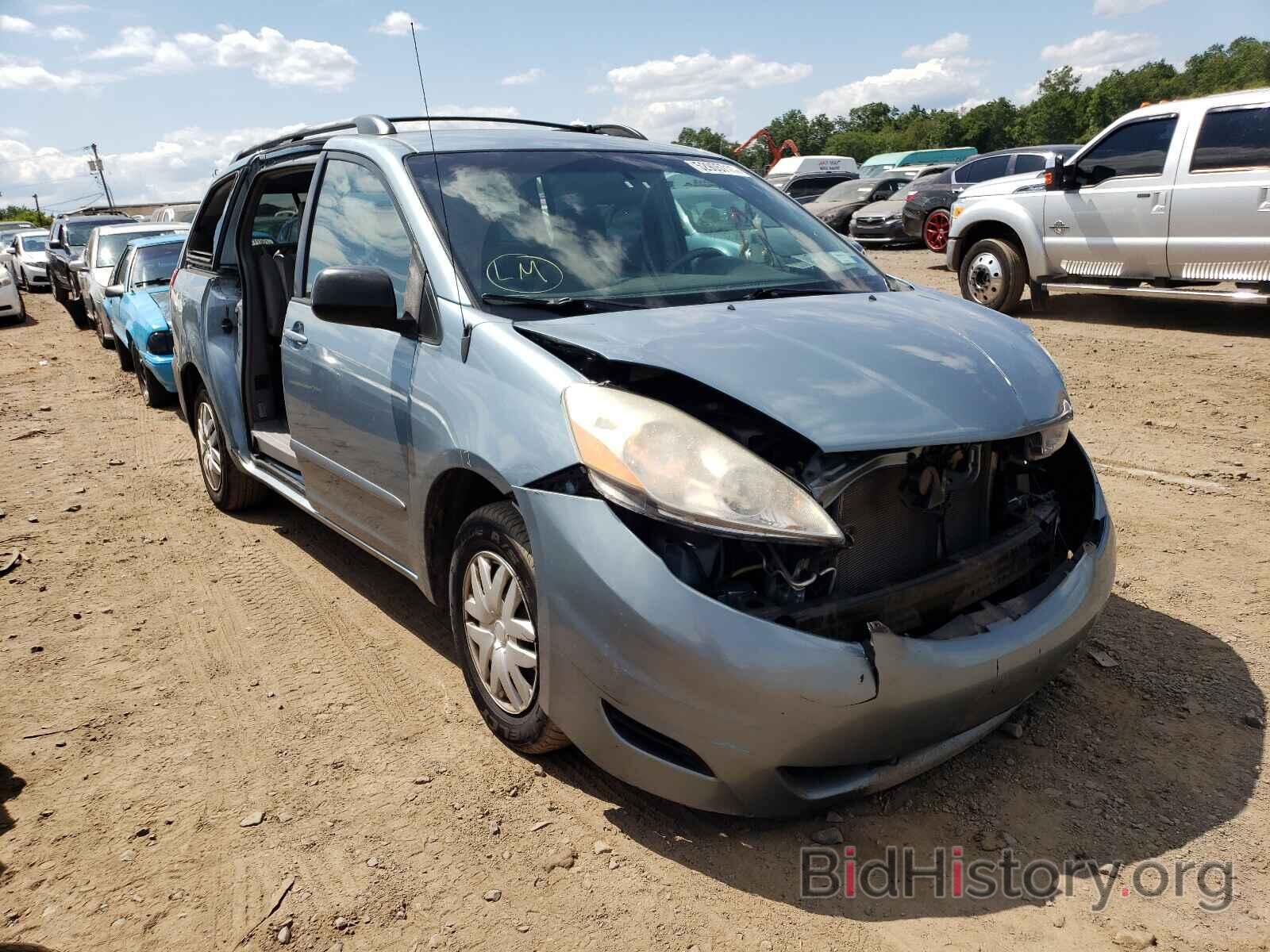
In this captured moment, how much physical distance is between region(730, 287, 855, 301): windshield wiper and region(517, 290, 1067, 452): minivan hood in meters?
0.11

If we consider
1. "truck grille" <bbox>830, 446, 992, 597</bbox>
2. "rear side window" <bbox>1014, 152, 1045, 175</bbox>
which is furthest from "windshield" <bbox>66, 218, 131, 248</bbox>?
"truck grille" <bbox>830, 446, 992, 597</bbox>

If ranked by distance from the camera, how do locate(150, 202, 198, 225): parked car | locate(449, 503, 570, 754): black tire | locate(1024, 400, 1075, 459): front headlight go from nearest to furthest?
locate(449, 503, 570, 754): black tire, locate(1024, 400, 1075, 459): front headlight, locate(150, 202, 198, 225): parked car

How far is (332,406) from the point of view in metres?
3.65

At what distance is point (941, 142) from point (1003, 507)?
304 ft

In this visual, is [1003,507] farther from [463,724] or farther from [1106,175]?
[1106,175]

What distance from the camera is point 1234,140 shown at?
8.27m

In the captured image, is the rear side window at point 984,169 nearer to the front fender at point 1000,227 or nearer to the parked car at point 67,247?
the front fender at point 1000,227

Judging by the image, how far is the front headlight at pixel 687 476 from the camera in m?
2.28

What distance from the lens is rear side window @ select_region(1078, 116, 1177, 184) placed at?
28.9ft

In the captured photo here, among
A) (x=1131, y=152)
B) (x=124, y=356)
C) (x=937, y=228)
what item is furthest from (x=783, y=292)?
(x=937, y=228)

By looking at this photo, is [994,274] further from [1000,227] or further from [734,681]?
[734,681]

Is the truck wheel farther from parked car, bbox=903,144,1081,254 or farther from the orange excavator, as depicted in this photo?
the orange excavator

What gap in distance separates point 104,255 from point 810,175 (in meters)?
18.4

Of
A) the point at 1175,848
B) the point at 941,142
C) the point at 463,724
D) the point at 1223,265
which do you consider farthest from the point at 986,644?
the point at 941,142
